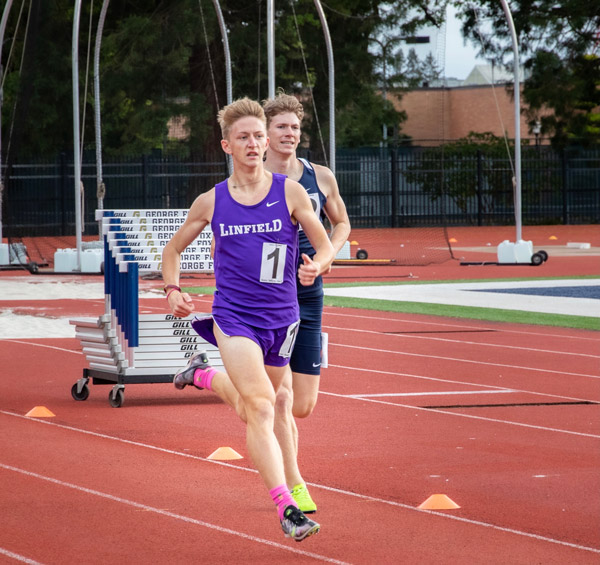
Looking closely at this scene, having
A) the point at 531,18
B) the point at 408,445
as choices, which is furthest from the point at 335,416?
the point at 531,18

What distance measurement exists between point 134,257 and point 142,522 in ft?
13.4

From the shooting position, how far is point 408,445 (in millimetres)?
7949

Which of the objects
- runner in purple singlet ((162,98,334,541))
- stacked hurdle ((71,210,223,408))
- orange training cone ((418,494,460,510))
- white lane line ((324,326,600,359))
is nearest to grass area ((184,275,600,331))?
white lane line ((324,326,600,359))

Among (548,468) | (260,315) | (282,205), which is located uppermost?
(282,205)

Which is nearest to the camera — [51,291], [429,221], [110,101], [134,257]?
[134,257]

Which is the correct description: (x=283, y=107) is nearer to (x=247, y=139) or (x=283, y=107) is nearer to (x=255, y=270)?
(x=247, y=139)

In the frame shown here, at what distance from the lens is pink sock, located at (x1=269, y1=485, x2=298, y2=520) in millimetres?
5301

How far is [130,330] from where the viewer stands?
31.8 ft

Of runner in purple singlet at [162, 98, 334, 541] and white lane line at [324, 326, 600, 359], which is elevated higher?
runner in purple singlet at [162, 98, 334, 541]

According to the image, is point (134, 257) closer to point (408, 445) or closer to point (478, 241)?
point (408, 445)

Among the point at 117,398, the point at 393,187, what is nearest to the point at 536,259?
the point at 393,187

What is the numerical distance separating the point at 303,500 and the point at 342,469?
1361 millimetres

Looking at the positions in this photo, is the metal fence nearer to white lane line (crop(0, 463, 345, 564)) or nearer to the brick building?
the brick building

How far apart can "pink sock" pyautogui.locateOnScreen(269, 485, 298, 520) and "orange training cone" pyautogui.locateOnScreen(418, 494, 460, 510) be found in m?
1.07
